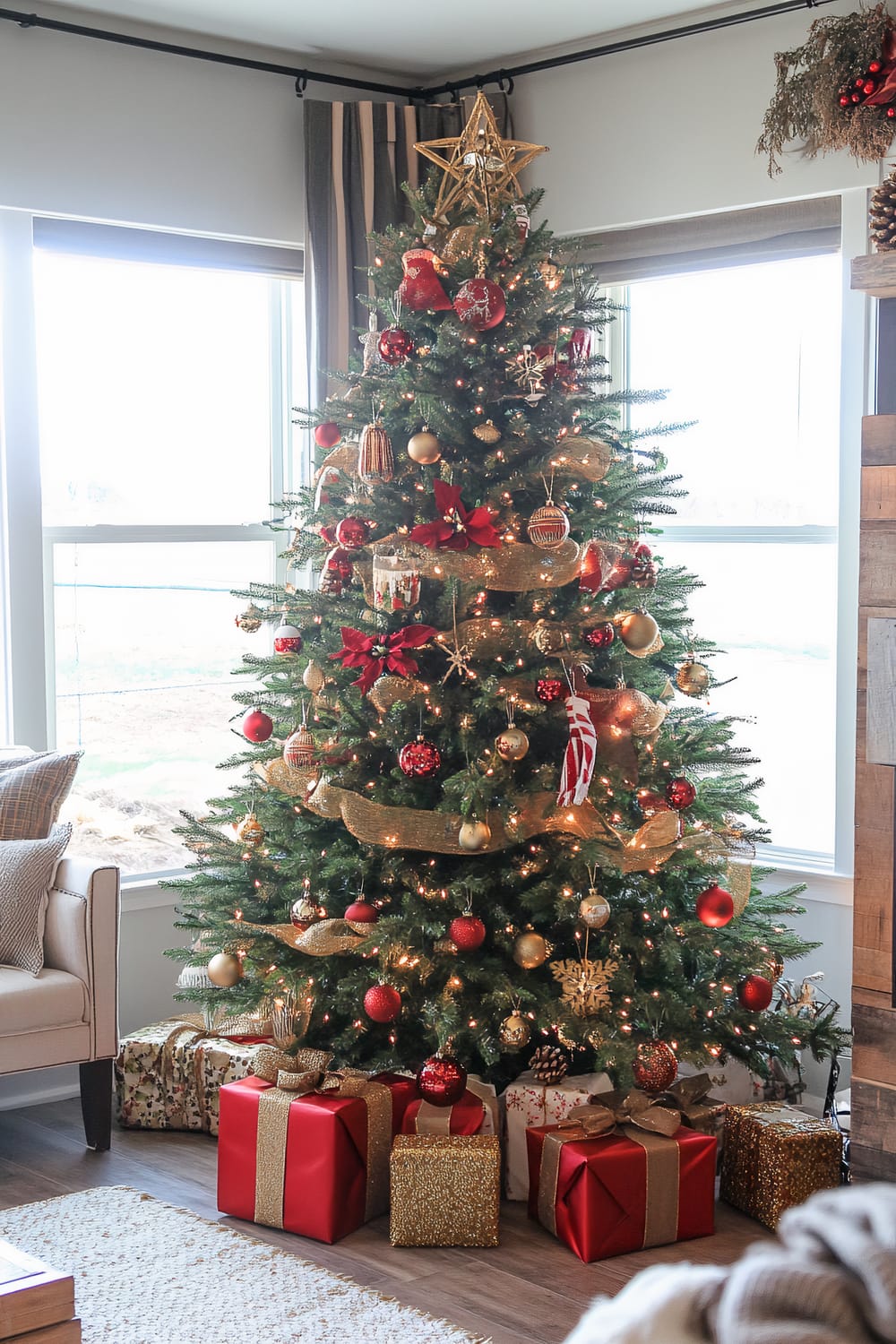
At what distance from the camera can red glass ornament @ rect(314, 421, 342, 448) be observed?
3.37 m

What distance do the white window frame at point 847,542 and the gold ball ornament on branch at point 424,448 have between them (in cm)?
129

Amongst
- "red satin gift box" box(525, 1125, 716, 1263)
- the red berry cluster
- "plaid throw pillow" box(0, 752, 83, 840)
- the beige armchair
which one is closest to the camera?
"red satin gift box" box(525, 1125, 716, 1263)

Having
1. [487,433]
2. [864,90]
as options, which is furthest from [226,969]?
[864,90]

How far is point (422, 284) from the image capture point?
10.2 ft

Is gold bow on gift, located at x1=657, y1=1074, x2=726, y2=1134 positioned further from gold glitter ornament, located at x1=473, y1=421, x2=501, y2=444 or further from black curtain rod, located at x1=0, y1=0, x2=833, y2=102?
black curtain rod, located at x1=0, y1=0, x2=833, y2=102

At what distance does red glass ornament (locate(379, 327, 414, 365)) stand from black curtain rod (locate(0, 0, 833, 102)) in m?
1.54

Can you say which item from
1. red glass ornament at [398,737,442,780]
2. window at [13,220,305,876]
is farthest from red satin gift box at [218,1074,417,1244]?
window at [13,220,305,876]

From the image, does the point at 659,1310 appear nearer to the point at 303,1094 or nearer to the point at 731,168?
the point at 303,1094

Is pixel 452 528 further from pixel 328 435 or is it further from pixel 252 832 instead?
pixel 252 832

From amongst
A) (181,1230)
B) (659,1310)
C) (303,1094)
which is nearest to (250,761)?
(303,1094)

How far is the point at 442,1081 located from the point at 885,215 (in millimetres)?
2247

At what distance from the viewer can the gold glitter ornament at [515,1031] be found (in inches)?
117

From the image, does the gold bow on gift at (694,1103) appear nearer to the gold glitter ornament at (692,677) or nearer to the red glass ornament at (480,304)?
the gold glitter ornament at (692,677)

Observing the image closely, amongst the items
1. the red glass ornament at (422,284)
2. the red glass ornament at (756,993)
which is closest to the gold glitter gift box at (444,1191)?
the red glass ornament at (756,993)
